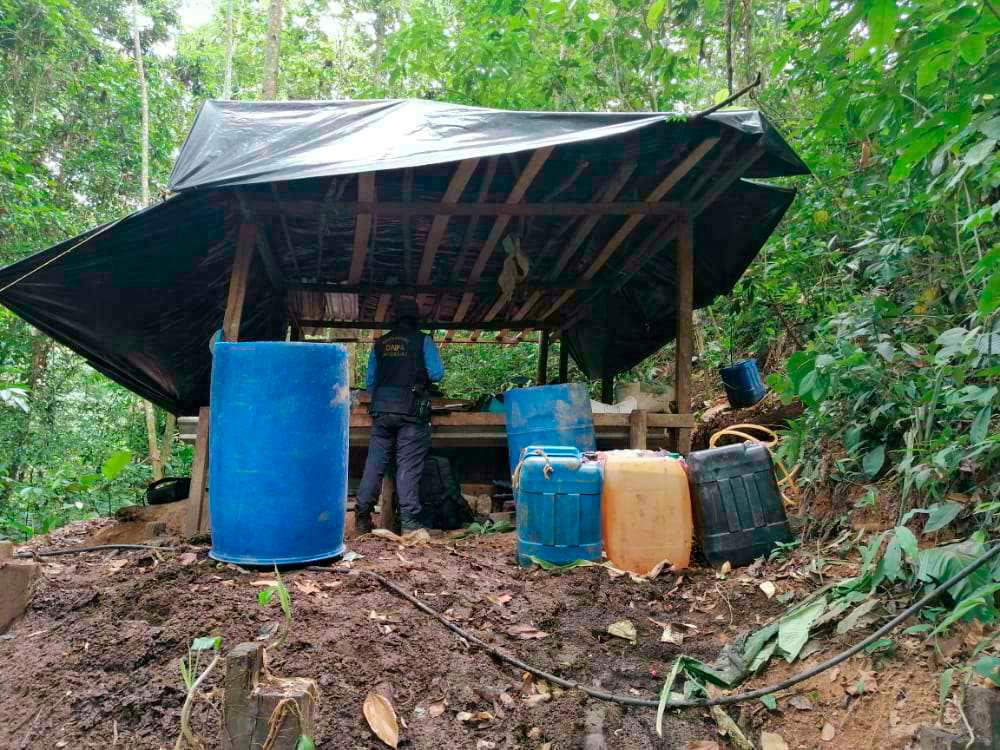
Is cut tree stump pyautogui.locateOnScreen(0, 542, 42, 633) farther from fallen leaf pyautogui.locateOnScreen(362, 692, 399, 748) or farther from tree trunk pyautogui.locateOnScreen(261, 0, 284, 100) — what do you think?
tree trunk pyautogui.locateOnScreen(261, 0, 284, 100)

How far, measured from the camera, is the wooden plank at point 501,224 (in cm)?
394

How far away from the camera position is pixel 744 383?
20.5 ft

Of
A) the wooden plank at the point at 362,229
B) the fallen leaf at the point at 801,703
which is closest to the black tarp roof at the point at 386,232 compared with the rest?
the wooden plank at the point at 362,229

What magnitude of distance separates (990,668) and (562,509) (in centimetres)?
203

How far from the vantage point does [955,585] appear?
2.06 metres

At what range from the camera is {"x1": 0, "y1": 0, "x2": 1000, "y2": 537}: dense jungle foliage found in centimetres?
235

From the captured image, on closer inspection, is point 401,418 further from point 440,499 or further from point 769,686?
point 769,686

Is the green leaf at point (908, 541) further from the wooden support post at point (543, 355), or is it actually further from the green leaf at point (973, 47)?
the wooden support post at point (543, 355)

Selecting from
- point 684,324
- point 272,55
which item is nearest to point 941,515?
point 684,324

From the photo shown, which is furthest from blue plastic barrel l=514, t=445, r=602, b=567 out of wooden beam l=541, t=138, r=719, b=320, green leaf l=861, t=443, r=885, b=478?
wooden beam l=541, t=138, r=719, b=320

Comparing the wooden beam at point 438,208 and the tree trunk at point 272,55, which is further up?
the tree trunk at point 272,55

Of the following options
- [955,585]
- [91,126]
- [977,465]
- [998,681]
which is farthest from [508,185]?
[91,126]

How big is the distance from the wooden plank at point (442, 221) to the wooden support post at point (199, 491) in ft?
7.56

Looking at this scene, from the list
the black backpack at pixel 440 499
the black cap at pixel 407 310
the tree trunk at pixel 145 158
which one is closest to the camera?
the black cap at pixel 407 310
